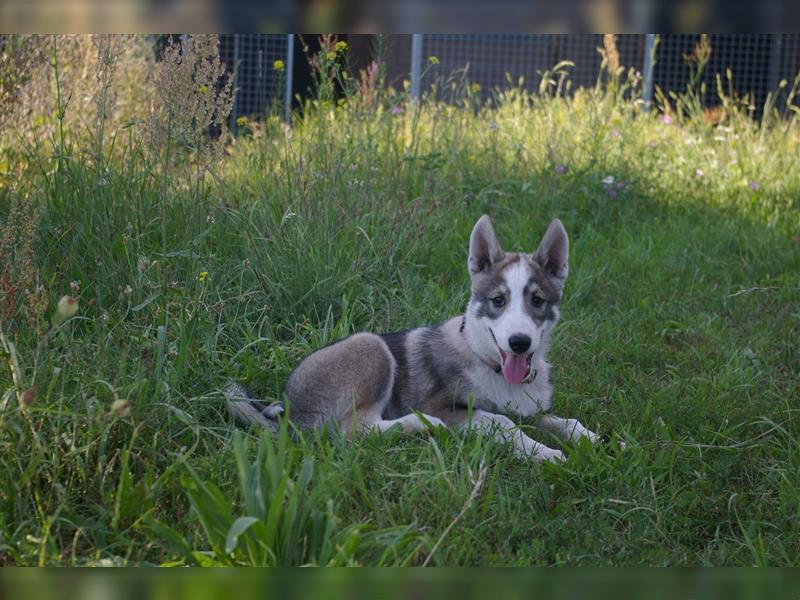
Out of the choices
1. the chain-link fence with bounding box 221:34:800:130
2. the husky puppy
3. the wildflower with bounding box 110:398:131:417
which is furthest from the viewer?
the chain-link fence with bounding box 221:34:800:130

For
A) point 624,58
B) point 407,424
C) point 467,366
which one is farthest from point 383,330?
point 624,58

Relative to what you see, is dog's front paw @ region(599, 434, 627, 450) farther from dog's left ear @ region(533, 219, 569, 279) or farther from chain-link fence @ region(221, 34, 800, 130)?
chain-link fence @ region(221, 34, 800, 130)

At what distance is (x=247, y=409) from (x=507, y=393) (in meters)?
1.17

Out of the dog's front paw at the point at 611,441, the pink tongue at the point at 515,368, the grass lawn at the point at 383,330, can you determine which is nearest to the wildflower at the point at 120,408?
the grass lawn at the point at 383,330

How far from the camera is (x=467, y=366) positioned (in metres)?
3.78

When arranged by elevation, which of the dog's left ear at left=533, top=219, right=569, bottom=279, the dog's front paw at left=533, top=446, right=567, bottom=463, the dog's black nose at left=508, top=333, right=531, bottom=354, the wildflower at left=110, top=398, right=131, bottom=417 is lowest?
the dog's front paw at left=533, top=446, right=567, bottom=463

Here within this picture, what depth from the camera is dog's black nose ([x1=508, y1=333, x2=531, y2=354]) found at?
3.39 metres

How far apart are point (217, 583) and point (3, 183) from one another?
4.31 meters

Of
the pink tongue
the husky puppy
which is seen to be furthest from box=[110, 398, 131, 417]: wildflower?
the pink tongue

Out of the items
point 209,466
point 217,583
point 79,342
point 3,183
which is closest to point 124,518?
point 209,466

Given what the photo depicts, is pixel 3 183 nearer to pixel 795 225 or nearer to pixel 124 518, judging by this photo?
pixel 124 518

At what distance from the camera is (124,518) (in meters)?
2.24

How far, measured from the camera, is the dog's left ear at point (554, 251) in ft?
12.4

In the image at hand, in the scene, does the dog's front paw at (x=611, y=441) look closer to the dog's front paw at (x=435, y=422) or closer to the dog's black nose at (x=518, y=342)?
the dog's black nose at (x=518, y=342)
